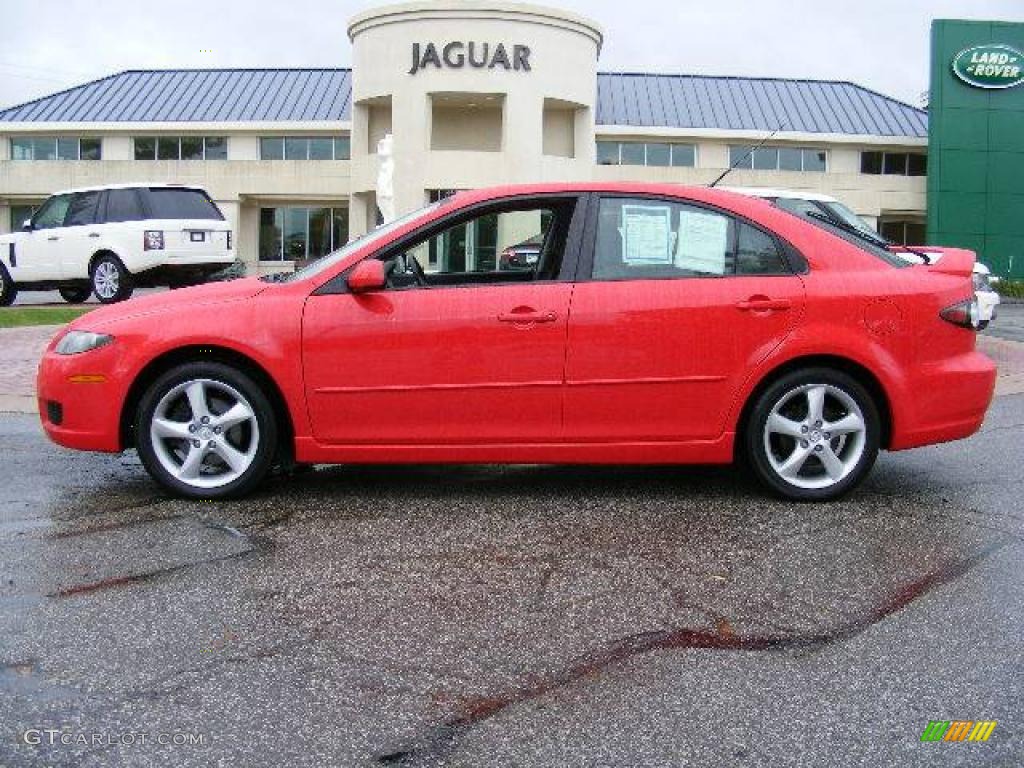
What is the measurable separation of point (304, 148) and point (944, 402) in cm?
4454

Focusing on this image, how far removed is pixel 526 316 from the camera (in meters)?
5.30

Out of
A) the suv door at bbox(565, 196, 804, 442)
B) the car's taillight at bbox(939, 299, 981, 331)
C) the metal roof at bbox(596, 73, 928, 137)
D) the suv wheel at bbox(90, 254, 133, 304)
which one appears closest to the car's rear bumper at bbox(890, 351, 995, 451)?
the car's taillight at bbox(939, 299, 981, 331)

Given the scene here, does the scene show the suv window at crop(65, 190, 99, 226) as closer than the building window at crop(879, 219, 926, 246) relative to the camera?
Yes

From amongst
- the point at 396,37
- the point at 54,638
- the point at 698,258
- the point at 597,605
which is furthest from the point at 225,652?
the point at 396,37

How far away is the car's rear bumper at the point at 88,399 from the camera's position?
5391 mm

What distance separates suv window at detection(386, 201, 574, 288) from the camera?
5.55m

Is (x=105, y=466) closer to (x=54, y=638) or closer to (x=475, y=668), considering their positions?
(x=54, y=638)

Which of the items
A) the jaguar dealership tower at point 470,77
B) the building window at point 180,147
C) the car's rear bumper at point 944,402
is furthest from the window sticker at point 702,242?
the building window at point 180,147

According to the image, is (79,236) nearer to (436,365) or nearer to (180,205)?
(180,205)

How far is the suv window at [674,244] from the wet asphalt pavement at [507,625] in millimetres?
1114

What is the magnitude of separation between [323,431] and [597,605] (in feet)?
6.43

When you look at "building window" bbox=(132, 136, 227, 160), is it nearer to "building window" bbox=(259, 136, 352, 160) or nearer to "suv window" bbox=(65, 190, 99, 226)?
"building window" bbox=(259, 136, 352, 160)

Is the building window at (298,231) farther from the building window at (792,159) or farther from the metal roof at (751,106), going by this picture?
the building window at (792,159)

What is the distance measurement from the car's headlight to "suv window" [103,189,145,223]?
45.3 feet
